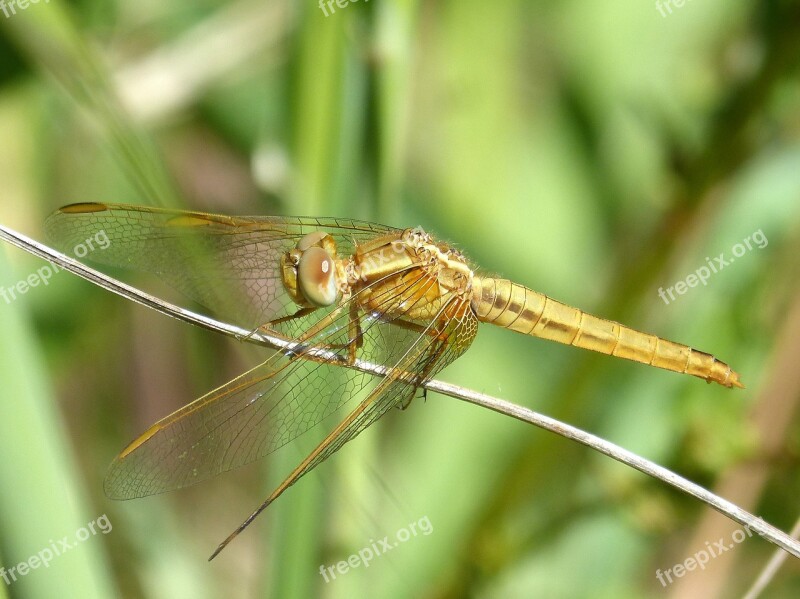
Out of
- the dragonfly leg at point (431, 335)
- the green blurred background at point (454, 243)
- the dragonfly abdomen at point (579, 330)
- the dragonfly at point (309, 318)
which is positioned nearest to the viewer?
the green blurred background at point (454, 243)

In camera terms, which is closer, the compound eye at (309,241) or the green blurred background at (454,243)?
the green blurred background at (454,243)

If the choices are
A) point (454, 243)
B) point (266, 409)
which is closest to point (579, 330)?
point (454, 243)

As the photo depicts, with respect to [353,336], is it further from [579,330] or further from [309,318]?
[579,330]

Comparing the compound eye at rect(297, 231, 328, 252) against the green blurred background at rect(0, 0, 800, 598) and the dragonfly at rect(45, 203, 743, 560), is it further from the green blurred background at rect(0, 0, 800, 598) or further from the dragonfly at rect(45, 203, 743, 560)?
the green blurred background at rect(0, 0, 800, 598)

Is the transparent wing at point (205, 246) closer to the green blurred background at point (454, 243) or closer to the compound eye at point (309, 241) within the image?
the compound eye at point (309, 241)

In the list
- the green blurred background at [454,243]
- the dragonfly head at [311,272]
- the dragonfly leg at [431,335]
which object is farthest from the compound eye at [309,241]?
the dragonfly leg at [431,335]

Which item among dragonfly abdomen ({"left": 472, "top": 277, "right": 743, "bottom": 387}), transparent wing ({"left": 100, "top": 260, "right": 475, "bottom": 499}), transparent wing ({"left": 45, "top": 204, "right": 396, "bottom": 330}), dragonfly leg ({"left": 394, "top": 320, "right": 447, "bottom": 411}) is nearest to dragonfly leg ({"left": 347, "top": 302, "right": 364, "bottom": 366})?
transparent wing ({"left": 100, "top": 260, "right": 475, "bottom": 499})

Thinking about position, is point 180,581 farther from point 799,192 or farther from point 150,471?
point 799,192
